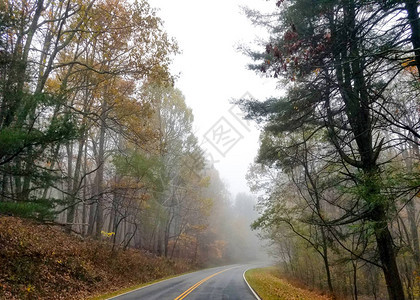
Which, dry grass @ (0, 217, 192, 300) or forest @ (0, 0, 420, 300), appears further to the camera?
dry grass @ (0, 217, 192, 300)

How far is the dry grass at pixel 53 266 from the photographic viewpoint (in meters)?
8.92

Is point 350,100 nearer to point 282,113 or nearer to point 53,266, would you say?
point 282,113

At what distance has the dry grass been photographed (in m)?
8.92

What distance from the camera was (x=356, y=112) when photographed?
737 centimetres

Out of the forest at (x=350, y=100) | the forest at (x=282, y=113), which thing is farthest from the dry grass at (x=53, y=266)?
the forest at (x=350, y=100)

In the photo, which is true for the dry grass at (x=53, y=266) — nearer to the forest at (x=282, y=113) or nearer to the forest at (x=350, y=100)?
the forest at (x=282, y=113)

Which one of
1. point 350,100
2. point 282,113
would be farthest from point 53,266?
point 350,100

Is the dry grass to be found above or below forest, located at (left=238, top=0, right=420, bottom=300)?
below

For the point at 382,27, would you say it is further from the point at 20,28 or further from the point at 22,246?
the point at 22,246

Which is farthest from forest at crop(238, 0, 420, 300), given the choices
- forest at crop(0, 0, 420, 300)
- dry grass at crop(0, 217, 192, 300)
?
dry grass at crop(0, 217, 192, 300)

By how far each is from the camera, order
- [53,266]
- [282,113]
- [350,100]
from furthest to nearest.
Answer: [53,266], [282,113], [350,100]

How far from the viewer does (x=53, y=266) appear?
10.9 m

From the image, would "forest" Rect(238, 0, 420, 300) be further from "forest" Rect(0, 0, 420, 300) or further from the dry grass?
the dry grass

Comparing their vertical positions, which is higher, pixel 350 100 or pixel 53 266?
pixel 350 100
